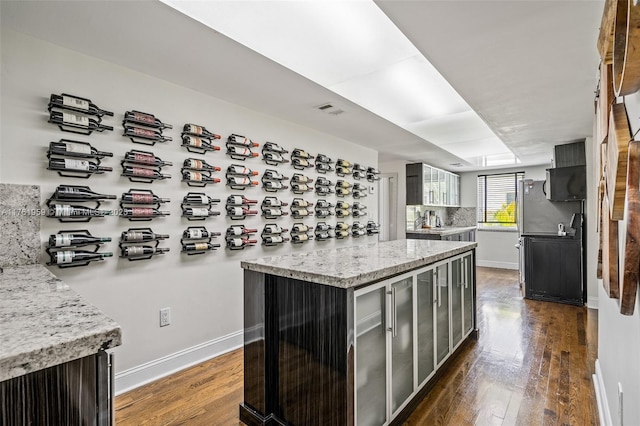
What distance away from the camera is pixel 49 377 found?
2.32 ft

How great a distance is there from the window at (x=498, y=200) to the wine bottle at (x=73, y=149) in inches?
303

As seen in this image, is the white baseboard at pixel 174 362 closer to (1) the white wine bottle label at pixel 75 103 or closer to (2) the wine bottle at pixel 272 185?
(2) the wine bottle at pixel 272 185

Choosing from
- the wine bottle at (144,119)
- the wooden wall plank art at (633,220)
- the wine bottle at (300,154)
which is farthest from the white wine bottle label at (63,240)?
the wooden wall plank art at (633,220)

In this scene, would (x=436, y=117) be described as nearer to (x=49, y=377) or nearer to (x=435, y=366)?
(x=435, y=366)

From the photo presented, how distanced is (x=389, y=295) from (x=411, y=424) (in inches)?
33.1

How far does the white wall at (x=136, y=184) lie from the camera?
77.1 inches

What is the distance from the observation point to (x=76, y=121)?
6.91ft

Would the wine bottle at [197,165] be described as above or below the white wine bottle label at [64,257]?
above

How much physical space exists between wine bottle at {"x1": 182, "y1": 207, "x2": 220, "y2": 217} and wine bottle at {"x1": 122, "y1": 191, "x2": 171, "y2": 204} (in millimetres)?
213

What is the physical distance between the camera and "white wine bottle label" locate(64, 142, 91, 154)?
2.07m

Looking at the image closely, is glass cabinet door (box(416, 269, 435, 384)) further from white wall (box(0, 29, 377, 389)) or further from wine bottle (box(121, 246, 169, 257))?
wine bottle (box(121, 246, 169, 257))

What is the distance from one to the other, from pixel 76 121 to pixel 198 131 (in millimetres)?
865

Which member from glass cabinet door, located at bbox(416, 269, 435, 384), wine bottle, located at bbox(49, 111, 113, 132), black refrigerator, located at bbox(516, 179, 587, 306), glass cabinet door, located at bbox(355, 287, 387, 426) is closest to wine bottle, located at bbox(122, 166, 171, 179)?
wine bottle, located at bbox(49, 111, 113, 132)

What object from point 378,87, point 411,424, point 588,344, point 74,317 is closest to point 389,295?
point 411,424
